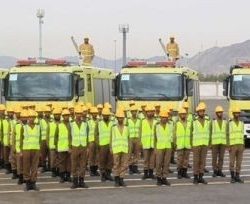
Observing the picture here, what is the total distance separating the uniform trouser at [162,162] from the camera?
51.3 feet

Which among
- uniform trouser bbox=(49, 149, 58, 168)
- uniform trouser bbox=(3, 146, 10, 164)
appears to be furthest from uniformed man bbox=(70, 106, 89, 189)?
uniform trouser bbox=(3, 146, 10, 164)

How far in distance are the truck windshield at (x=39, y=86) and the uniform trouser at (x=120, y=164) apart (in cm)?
631

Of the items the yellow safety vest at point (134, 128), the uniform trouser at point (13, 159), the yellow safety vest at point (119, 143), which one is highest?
the yellow safety vest at point (134, 128)

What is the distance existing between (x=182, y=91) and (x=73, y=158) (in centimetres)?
697

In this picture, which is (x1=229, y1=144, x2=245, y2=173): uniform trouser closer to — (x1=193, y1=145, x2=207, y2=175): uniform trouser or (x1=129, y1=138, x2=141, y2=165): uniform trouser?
(x1=193, y1=145, x2=207, y2=175): uniform trouser

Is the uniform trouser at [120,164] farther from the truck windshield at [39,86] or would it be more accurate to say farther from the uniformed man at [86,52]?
the uniformed man at [86,52]

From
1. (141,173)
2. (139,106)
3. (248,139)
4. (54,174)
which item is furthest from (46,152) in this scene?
(248,139)

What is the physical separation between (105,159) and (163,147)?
4.88ft

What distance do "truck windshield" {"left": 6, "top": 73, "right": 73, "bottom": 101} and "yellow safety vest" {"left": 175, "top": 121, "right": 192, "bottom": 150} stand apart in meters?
5.67

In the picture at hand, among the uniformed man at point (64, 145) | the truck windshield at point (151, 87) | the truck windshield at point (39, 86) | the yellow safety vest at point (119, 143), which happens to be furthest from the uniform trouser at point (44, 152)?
the truck windshield at point (151, 87)

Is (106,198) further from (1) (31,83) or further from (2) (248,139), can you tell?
(2) (248,139)


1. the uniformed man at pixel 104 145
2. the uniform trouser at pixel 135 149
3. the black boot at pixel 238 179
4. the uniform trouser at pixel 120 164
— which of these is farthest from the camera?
the uniform trouser at pixel 135 149

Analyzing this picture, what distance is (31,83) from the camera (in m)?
21.8

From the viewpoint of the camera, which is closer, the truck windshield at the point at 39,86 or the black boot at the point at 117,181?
the black boot at the point at 117,181
